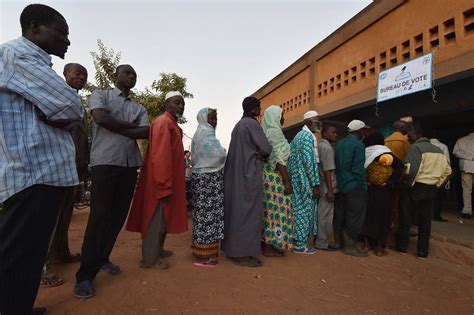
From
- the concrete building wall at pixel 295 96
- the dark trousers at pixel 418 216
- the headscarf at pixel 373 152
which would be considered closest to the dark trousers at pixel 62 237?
the headscarf at pixel 373 152

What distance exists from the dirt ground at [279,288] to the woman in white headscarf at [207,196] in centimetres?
23

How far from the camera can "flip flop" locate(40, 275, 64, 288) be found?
99.7 inches

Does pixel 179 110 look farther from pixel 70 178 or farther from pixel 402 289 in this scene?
pixel 402 289

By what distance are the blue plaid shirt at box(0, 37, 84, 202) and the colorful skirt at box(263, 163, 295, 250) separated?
2504mm

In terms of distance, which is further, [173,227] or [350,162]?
[350,162]

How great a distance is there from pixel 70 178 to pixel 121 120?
3.53 feet

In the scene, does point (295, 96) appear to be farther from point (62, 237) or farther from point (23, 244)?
point (23, 244)

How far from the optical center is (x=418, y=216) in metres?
4.03

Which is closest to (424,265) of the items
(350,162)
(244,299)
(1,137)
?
(350,162)

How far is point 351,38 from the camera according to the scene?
23.2 ft

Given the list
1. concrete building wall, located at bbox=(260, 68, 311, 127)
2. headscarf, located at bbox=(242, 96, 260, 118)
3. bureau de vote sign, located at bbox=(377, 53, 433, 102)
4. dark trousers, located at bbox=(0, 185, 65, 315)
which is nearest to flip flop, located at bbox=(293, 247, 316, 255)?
headscarf, located at bbox=(242, 96, 260, 118)

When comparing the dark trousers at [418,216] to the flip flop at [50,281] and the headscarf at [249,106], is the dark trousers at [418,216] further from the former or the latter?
the flip flop at [50,281]

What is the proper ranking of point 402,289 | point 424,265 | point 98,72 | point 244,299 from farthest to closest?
point 98,72
point 424,265
point 402,289
point 244,299

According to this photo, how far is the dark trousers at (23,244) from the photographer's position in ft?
4.73
